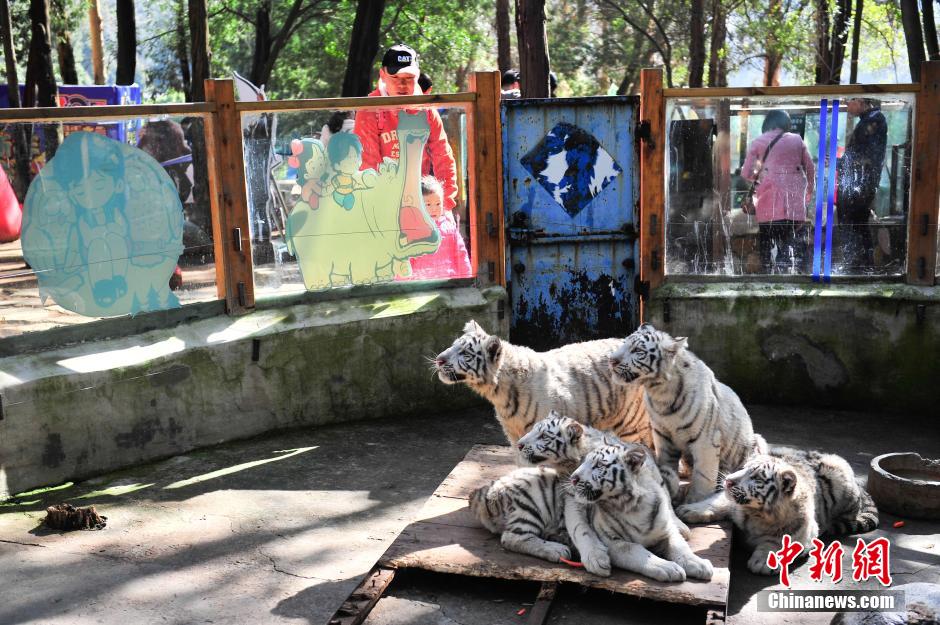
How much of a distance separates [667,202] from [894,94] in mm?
1810

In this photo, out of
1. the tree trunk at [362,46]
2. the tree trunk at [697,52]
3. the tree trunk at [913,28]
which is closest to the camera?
the tree trunk at [913,28]

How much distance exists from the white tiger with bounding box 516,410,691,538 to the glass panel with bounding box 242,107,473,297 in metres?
2.82

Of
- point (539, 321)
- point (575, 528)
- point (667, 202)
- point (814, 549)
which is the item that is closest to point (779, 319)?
point (667, 202)

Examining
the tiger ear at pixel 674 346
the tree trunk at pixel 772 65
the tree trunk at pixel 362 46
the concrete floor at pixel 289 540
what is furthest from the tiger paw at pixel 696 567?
the tree trunk at pixel 772 65

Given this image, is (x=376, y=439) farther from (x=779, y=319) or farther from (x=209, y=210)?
(x=779, y=319)

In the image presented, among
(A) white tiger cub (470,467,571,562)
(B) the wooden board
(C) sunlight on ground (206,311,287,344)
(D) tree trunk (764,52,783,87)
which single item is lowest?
(B) the wooden board

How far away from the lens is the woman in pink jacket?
7285 millimetres

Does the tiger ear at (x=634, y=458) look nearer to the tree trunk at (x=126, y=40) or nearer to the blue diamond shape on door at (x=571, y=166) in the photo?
the blue diamond shape on door at (x=571, y=166)

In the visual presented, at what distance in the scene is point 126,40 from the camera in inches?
686

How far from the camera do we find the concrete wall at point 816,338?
7.12 m

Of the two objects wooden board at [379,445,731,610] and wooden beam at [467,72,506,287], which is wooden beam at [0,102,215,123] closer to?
wooden beam at [467,72,506,287]

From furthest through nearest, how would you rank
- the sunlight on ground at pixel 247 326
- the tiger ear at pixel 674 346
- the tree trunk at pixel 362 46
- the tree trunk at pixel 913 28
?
the tree trunk at pixel 362 46
the tree trunk at pixel 913 28
the sunlight on ground at pixel 247 326
the tiger ear at pixel 674 346

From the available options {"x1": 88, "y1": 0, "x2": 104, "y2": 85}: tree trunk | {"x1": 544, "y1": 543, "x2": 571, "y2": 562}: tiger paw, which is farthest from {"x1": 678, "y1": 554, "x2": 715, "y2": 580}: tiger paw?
{"x1": 88, "y1": 0, "x2": 104, "y2": 85}: tree trunk

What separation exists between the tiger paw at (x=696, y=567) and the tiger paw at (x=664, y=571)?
1.6 inches
